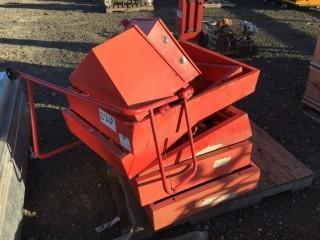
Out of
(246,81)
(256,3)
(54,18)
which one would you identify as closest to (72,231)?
(246,81)

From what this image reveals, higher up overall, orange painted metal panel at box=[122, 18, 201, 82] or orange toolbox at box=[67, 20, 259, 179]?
orange painted metal panel at box=[122, 18, 201, 82]

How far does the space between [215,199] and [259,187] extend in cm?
53

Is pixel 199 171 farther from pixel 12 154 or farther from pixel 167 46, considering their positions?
A: pixel 12 154

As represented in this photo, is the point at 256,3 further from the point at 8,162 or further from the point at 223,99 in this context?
the point at 8,162

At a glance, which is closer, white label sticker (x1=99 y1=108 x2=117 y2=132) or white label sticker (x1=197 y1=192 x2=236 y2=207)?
white label sticker (x1=99 y1=108 x2=117 y2=132)

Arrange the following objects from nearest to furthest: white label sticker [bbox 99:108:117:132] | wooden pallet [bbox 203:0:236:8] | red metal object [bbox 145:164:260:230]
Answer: white label sticker [bbox 99:108:117:132]
red metal object [bbox 145:164:260:230]
wooden pallet [bbox 203:0:236:8]

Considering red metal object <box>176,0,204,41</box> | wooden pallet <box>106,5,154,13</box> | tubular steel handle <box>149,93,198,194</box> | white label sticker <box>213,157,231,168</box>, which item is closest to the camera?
tubular steel handle <box>149,93,198,194</box>

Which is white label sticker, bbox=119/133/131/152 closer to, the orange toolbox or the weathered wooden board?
the orange toolbox

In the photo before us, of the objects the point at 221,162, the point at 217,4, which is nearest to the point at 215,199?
the point at 221,162

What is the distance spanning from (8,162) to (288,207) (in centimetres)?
270

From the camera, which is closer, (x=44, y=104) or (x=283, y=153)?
(x=283, y=153)

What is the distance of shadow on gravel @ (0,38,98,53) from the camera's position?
7515 mm

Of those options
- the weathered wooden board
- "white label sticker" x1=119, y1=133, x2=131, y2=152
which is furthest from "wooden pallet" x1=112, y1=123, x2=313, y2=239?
the weathered wooden board

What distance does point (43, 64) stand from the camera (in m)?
6.77
